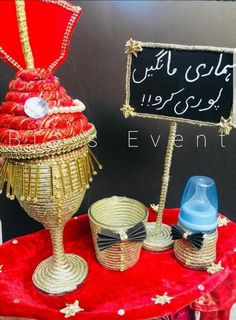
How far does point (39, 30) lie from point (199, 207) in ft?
1.64

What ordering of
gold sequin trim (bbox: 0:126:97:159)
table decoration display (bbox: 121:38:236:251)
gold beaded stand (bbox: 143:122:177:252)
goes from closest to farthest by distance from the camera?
gold sequin trim (bbox: 0:126:97:159) → table decoration display (bbox: 121:38:236:251) → gold beaded stand (bbox: 143:122:177:252)

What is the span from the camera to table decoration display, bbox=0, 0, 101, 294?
0.59m

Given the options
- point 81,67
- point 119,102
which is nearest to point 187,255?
point 119,102

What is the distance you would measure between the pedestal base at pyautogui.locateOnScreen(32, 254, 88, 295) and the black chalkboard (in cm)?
38

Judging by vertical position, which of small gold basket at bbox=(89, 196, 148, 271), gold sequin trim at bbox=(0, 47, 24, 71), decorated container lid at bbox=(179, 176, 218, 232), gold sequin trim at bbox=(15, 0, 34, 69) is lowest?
small gold basket at bbox=(89, 196, 148, 271)

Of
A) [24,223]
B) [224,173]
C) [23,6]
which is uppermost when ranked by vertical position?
[23,6]

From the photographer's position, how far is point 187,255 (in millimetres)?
771

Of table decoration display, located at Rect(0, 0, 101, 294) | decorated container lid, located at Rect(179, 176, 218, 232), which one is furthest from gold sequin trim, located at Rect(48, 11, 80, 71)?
decorated container lid, located at Rect(179, 176, 218, 232)

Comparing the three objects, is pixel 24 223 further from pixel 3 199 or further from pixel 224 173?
A: pixel 224 173

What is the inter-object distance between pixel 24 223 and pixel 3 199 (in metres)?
0.11

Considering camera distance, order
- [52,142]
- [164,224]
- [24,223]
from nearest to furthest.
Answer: [52,142], [164,224], [24,223]

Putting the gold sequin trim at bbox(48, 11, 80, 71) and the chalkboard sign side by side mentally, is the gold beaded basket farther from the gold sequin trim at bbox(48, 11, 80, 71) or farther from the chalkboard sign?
the gold sequin trim at bbox(48, 11, 80, 71)

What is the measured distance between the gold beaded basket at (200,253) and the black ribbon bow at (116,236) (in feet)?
0.38

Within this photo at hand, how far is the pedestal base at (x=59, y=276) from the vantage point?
0.71m
